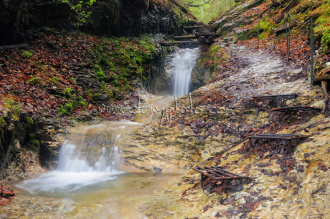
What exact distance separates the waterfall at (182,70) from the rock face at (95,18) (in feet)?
11.4

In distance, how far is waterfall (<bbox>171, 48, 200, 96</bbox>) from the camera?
55.8 feet

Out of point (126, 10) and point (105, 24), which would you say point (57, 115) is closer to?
point (105, 24)

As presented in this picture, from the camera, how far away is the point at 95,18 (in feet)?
48.1

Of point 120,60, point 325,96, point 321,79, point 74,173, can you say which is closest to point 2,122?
point 74,173

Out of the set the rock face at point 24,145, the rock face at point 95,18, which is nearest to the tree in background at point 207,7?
the rock face at point 95,18

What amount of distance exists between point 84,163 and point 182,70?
12.7 m

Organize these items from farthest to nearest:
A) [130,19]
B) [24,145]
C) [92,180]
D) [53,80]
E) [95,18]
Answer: [130,19]
[95,18]
[53,80]
[24,145]
[92,180]

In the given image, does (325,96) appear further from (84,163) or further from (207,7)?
(207,7)

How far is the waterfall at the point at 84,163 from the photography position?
5.95 m

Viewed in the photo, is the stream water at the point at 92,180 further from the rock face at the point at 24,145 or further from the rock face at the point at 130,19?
the rock face at the point at 130,19

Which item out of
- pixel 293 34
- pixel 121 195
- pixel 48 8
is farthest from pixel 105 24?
pixel 121 195

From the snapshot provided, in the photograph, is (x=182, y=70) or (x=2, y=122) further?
(x=182, y=70)

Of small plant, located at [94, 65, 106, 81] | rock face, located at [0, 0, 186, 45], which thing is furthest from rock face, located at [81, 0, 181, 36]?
small plant, located at [94, 65, 106, 81]

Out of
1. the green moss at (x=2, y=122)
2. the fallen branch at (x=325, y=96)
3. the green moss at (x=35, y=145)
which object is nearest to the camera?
the fallen branch at (x=325, y=96)
